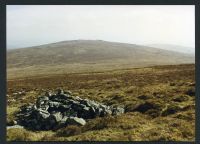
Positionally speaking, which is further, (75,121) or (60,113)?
(60,113)

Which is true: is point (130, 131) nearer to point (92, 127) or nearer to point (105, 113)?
point (92, 127)

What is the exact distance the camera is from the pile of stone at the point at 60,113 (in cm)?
2302

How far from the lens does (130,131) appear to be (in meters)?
21.1

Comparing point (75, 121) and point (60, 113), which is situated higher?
point (60, 113)

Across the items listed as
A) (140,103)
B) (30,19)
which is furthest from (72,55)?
(140,103)

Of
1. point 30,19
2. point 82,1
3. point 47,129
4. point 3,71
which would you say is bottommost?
point 47,129

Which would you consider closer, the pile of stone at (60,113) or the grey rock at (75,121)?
the grey rock at (75,121)

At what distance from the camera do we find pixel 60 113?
24.3 meters

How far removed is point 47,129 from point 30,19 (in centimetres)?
15809

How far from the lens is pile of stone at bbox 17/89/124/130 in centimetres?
2302

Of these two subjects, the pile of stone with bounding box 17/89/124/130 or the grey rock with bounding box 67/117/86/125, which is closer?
the grey rock with bounding box 67/117/86/125

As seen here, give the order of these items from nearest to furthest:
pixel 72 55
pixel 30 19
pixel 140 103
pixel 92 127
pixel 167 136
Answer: pixel 167 136 → pixel 92 127 → pixel 140 103 → pixel 30 19 → pixel 72 55

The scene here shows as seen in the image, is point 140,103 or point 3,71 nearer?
point 3,71
